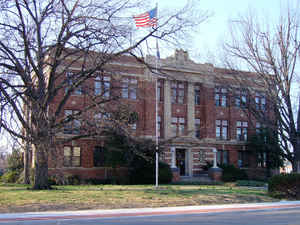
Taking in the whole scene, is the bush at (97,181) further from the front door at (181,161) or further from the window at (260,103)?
the window at (260,103)

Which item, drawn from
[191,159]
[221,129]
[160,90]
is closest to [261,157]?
[221,129]

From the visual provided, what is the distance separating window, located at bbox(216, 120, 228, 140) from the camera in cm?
4211

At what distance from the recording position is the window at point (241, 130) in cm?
4303

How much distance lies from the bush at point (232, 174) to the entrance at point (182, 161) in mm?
3698

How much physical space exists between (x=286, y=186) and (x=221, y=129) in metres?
21.9

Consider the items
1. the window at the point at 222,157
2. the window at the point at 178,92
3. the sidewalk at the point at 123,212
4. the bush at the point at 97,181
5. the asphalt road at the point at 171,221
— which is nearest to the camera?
the asphalt road at the point at 171,221

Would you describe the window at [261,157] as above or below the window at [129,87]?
below

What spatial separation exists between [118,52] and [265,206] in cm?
1042

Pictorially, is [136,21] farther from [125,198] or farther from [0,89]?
[125,198]

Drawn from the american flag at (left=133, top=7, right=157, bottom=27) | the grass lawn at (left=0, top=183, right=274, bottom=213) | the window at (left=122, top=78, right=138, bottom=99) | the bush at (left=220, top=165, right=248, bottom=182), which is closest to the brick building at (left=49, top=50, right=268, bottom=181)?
the bush at (left=220, top=165, right=248, bottom=182)

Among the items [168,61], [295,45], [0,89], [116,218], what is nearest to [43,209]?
[116,218]

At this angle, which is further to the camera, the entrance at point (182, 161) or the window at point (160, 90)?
the entrance at point (182, 161)

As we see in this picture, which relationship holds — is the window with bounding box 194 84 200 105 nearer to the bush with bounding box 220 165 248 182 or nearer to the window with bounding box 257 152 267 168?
the bush with bounding box 220 165 248 182

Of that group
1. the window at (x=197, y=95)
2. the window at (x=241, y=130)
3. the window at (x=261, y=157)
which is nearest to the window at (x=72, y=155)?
the window at (x=197, y=95)
